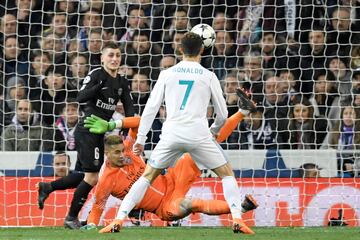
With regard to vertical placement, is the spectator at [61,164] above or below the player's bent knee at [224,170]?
below

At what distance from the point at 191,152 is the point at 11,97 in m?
5.01

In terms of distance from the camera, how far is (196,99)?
8609 mm

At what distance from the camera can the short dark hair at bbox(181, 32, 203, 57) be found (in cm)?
859

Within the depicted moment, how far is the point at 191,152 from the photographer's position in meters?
8.73

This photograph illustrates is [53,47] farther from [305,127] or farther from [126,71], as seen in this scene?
[305,127]

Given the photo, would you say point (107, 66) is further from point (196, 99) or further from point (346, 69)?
point (346, 69)

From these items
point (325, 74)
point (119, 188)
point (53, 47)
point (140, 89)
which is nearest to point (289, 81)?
point (325, 74)

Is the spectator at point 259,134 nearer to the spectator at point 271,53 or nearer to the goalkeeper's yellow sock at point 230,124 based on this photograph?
the spectator at point 271,53

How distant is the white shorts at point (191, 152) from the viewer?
864 cm

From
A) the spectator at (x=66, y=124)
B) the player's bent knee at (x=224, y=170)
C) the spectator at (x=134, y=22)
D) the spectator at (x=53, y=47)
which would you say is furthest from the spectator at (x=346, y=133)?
the player's bent knee at (x=224, y=170)

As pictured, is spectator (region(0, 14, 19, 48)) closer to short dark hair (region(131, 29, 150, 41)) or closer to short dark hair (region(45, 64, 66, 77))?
short dark hair (region(45, 64, 66, 77))

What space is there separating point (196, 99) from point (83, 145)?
1870 mm

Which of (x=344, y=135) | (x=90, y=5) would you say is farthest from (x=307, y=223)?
(x=90, y=5)

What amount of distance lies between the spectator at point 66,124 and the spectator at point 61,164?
92 centimetres
